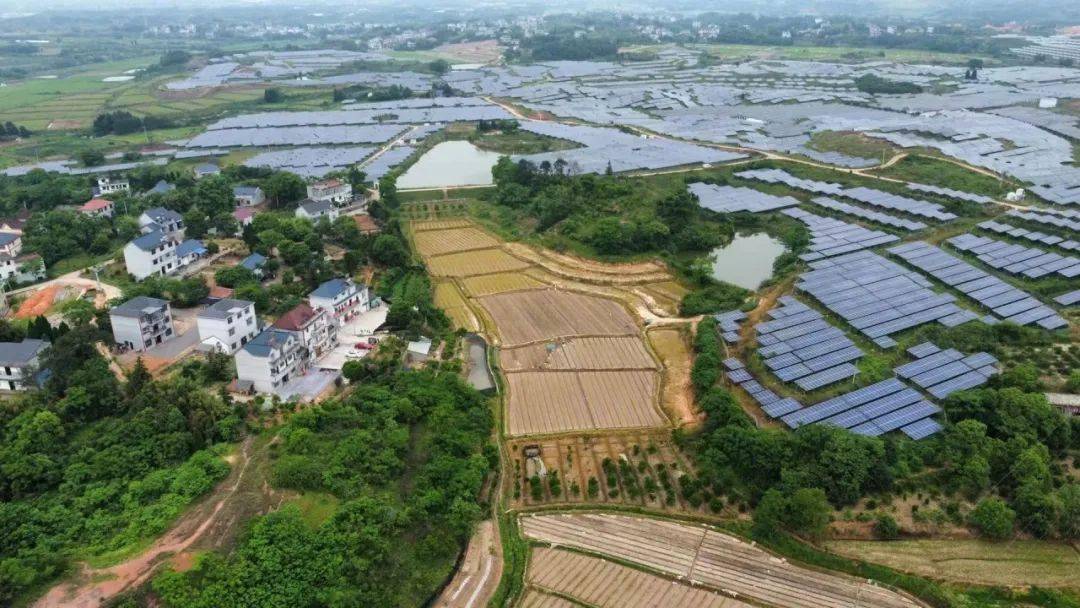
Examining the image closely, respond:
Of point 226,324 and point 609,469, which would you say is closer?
point 609,469

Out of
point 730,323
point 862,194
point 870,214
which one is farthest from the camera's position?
point 862,194

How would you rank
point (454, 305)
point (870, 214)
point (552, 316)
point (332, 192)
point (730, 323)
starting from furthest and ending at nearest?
1. point (332, 192)
2. point (870, 214)
3. point (454, 305)
4. point (552, 316)
5. point (730, 323)

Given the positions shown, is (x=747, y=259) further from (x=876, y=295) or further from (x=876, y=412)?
(x=876, y=412)

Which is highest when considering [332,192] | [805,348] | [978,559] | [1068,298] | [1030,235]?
[1030,235]

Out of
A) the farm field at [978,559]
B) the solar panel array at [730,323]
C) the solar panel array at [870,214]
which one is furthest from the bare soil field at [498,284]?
the farm field at [978,559]

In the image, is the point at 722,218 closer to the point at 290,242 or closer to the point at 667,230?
the point at 667,230

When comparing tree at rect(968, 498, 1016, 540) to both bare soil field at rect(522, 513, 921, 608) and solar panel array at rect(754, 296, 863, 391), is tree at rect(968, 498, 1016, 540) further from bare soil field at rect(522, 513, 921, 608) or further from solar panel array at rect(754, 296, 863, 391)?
solar panel array at rect(754, 296, 863, 391)

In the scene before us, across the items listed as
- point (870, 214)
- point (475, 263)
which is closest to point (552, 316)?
point (475, 263)
